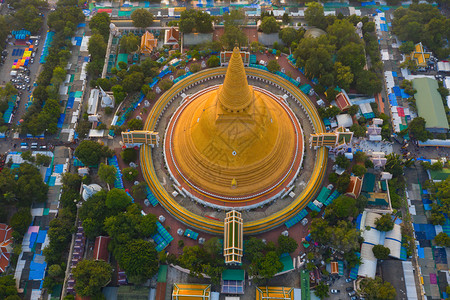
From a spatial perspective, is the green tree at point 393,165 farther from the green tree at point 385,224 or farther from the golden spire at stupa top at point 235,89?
the golden spire at stupa top at point 235,89

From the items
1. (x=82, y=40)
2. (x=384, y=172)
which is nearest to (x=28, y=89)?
Answer: (x=82, y=40)

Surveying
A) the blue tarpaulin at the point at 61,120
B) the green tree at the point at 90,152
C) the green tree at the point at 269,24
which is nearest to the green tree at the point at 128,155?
the green tree at the point at 90,152

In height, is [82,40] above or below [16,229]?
above

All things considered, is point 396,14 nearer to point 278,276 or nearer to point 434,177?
point 434,177

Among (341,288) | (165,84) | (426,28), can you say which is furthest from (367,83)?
(165,84)

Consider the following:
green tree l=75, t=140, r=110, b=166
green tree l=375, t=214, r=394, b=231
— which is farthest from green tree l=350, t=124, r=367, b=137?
green tree l=75, t=140, r=110, b=166
